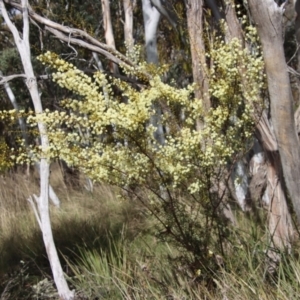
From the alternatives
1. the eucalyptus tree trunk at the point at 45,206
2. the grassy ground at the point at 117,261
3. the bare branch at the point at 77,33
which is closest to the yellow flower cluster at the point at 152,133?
the grassy ground at the point at 117,261

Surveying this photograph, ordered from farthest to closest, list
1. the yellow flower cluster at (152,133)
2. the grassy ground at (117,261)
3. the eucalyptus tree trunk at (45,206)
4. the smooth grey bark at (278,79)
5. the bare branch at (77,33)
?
the bare branch at (77,33), the eucalyptus tree trunk at (45,206), the grassy ground at (117,261), the yellow flower cluster at (152,133), the smooth grey bark at (278,79)

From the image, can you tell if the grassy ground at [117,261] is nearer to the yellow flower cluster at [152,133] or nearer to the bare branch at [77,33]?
the yellow flower cluster at [152,133]

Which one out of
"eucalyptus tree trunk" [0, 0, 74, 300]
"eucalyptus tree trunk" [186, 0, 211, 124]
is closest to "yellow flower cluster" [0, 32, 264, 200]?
"eucalyptus tree trunk" [186, 0, 211, 124]

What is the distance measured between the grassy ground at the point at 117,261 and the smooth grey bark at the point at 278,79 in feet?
2.45

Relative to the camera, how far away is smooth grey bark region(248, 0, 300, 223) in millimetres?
3455

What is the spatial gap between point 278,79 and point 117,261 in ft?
8.49

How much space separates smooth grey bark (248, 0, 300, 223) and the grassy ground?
29.4 inches

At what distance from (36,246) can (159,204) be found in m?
3.06

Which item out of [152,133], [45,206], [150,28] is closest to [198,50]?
[152,133]

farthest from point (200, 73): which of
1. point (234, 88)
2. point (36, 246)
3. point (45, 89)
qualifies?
point (45, 89)

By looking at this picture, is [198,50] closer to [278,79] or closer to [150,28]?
[278,79]

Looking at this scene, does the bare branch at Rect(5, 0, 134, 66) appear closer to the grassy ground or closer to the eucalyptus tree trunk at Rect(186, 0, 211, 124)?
the eucalyptus tree trunk at Rect(186, 0, 211, 124)

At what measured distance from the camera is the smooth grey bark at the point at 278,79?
11.3 feet

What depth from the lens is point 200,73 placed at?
468 cm
